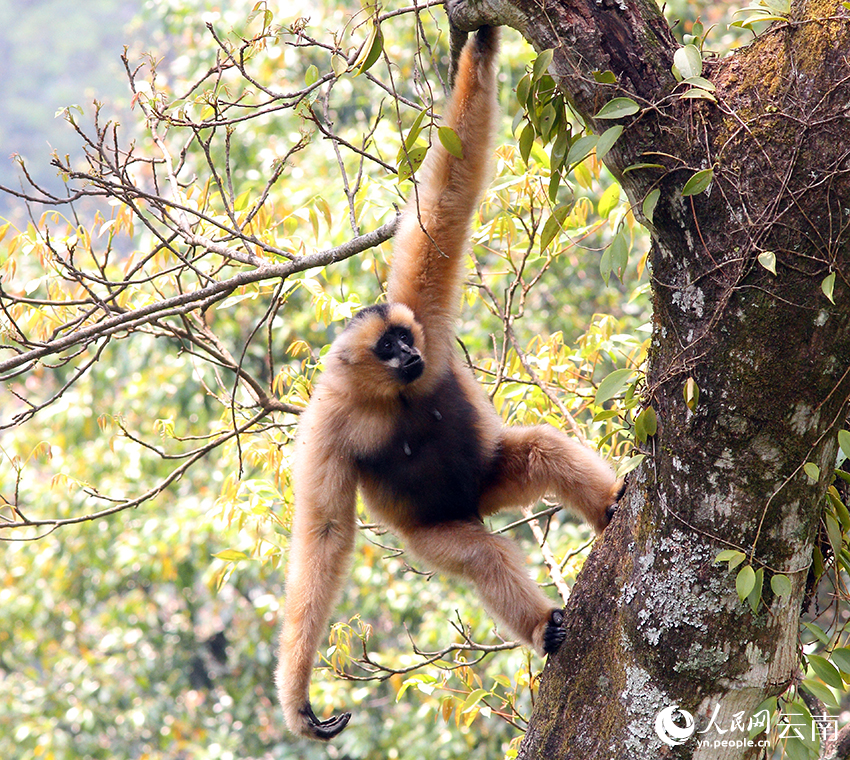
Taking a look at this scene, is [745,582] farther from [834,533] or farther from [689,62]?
[689,62]

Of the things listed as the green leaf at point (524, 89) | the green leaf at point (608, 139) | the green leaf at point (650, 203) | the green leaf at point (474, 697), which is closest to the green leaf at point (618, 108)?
the green leaf at point (608, 139)

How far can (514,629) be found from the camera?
3193 millimetres

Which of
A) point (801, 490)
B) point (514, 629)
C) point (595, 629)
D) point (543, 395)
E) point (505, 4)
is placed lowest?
point (514, 629)

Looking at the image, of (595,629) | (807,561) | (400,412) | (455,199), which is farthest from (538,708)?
(455,199)

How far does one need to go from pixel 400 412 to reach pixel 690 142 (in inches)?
81.3

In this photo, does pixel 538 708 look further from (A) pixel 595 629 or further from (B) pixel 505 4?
(B) pixel 505 4

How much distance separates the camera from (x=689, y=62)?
75.4 inches

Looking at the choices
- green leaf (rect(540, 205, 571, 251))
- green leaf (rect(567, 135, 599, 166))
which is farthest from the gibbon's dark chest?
green leaf (rect(567, 135, 599, 166))

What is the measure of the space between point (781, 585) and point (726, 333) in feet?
2.04

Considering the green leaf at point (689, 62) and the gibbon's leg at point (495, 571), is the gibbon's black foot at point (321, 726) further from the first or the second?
the green leaf at point (689, 62)

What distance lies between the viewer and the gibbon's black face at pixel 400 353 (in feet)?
11.5

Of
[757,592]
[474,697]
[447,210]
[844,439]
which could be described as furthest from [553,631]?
[447,210]

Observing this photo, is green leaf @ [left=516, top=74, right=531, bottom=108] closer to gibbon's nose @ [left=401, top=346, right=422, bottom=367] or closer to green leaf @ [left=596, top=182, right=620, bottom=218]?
green leaf @ [left=596, top=182, right=620, bottom=218]

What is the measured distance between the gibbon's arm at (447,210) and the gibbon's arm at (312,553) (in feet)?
1.96
